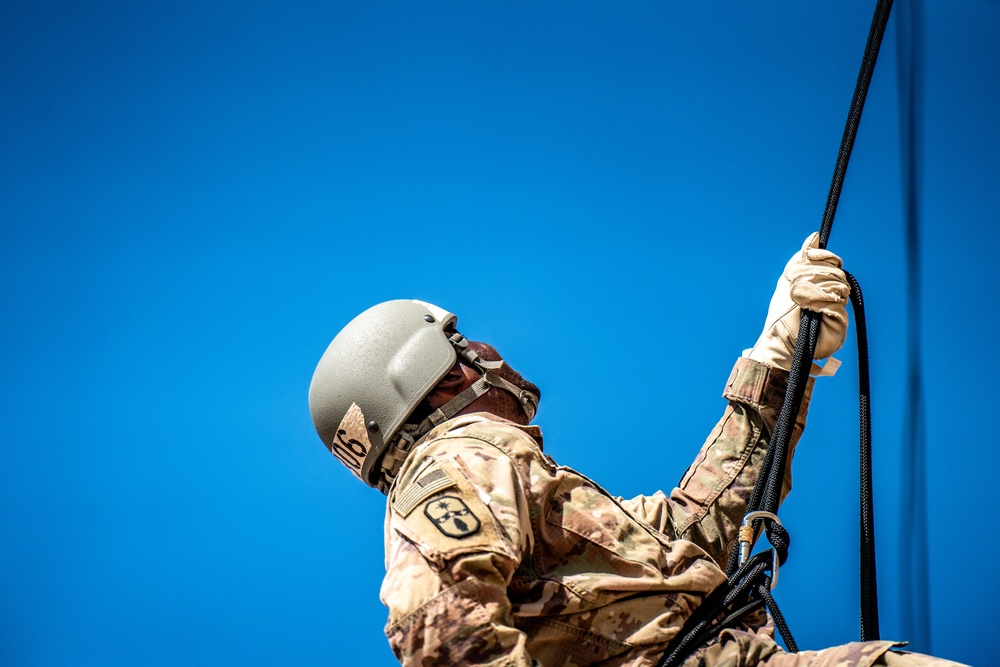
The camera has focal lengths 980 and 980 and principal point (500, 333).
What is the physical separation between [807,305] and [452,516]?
0.74 meters

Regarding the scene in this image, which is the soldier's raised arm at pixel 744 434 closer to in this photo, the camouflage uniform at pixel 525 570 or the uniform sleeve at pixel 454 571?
the camouflage uniform at pixel 525 570

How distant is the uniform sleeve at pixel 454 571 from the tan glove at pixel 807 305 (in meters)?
0.64

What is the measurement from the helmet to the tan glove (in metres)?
0.44

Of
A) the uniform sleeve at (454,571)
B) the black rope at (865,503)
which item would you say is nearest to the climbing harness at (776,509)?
the black rope at (865,503)

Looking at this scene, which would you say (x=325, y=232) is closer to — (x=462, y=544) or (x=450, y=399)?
(x=450, y=399)

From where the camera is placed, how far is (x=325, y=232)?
196 cm

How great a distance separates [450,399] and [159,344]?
2.53 feet

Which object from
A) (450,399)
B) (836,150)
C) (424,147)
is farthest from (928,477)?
(424,147)

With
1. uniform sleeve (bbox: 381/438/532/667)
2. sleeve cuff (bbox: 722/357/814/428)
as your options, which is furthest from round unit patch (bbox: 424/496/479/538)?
sleeve cuff (bbox: 722/357/814/428)

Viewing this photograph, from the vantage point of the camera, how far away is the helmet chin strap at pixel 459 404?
1.50m

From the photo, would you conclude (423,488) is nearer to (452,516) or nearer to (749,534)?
(452,516)

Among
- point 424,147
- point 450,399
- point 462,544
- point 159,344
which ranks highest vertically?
point 424,147

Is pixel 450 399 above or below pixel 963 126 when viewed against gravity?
below

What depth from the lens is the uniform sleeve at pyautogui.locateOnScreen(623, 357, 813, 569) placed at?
1.66 m
